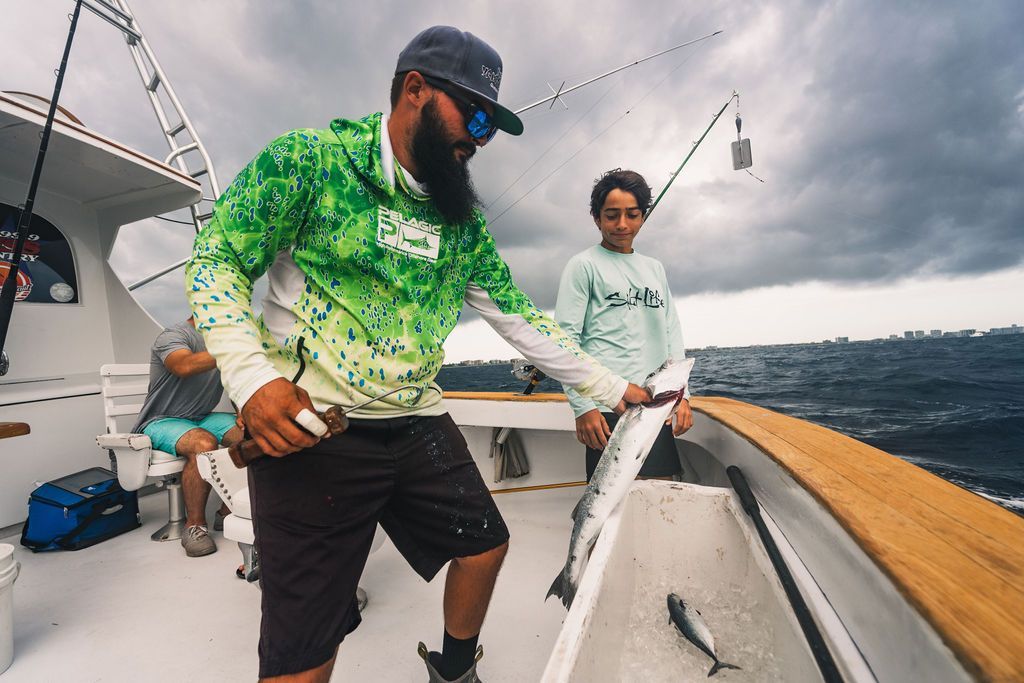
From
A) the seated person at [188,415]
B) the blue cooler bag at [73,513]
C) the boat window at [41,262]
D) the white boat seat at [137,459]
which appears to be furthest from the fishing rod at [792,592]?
the boat window at [41,262]

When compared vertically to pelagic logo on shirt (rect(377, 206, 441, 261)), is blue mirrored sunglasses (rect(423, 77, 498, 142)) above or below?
above

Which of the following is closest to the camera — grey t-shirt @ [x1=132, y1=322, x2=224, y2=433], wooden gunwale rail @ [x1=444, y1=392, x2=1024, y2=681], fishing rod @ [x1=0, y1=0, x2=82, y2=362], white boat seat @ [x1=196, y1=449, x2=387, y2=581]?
wooden gunwale rail @ [x1=444, y1=392, x2=1024, y2=681]

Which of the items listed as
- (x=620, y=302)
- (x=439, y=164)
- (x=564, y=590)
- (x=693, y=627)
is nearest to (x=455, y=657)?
(x=564, y=590)

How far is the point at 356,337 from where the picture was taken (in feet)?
4.00

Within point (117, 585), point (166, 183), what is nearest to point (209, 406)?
point (117, 585)

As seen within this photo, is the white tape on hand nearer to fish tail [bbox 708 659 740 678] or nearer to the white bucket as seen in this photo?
fish tail [bbox 708 659 740 678]

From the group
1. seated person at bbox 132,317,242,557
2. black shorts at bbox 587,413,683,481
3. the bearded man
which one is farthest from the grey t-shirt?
black shorts at bbox 587,413,683,481

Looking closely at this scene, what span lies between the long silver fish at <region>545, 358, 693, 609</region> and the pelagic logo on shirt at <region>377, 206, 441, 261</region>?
0.96m

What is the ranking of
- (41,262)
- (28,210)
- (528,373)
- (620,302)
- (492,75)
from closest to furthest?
(492,75) → (620,302) → (28,210) → (528,373) → (41,262)

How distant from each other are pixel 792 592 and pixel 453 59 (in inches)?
72.1

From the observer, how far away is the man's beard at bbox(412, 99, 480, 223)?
52.2 inches

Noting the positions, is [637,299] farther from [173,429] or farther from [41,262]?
[41,262]

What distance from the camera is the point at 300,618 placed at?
1.07 m

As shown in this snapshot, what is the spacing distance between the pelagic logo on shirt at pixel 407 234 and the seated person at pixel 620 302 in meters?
1.10
